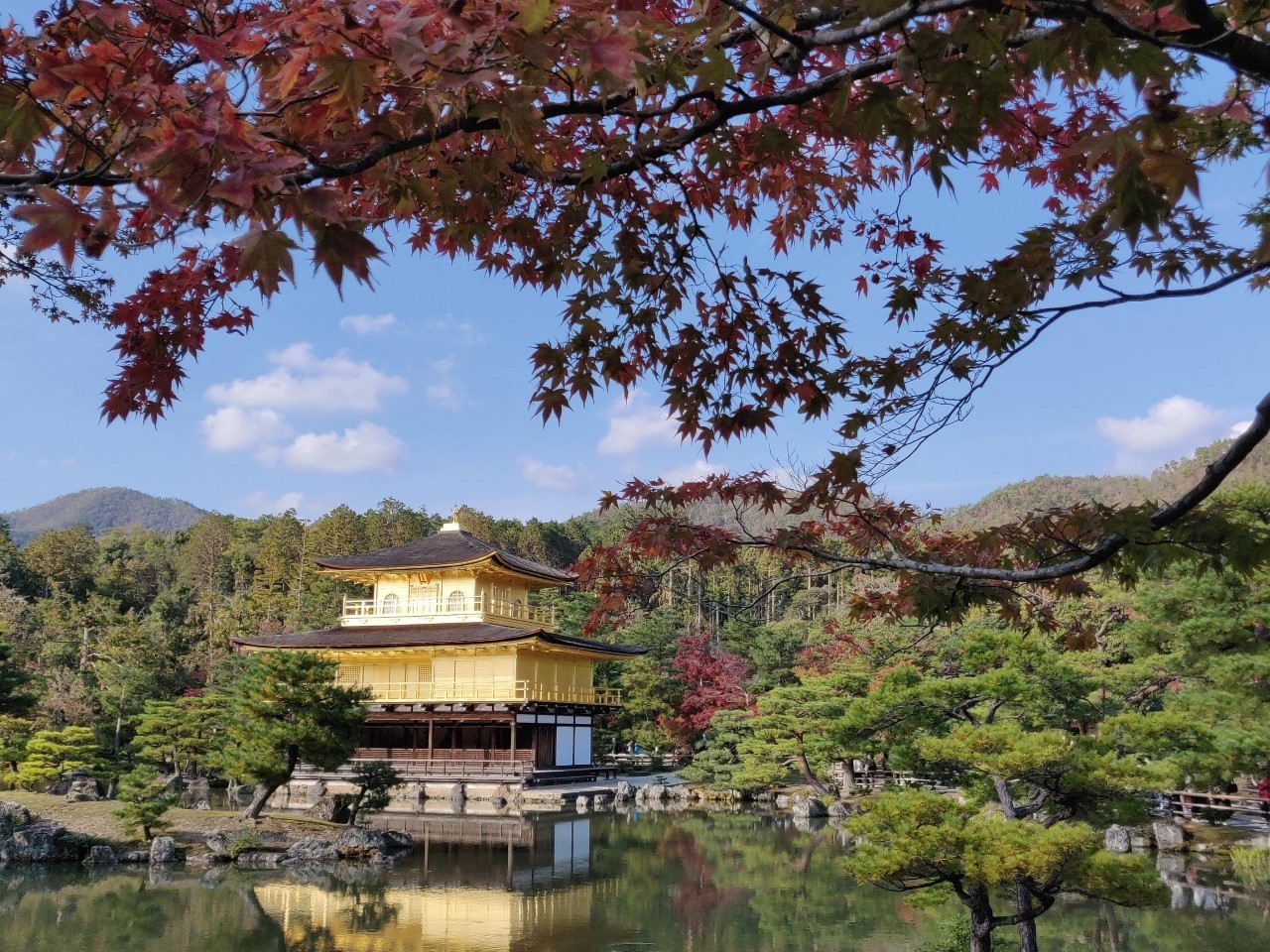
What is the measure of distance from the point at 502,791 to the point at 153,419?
679 inches

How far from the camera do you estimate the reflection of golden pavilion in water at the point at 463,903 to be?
24.9 ft

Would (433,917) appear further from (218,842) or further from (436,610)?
(436,610)

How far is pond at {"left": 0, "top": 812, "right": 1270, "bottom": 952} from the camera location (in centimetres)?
748

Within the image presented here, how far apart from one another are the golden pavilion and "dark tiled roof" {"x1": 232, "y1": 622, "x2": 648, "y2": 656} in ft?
0.13

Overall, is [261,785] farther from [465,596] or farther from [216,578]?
[216,578]

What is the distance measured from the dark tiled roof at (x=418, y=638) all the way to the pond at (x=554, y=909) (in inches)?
322

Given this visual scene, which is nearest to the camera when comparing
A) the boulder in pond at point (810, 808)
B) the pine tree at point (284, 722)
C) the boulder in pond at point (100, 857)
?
the boulder in pond at point (100, 857)

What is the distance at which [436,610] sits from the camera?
899 inches

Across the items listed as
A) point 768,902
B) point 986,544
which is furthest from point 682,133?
point 768,902

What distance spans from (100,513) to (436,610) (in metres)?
124

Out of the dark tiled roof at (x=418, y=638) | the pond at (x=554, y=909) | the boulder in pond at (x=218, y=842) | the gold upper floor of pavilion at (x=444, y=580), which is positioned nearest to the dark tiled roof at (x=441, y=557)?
the gold upper floor of pavilion at (x=444, y=580)

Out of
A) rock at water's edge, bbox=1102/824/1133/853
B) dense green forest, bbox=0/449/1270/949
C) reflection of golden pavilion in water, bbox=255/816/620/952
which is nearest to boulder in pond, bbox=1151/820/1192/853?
rock at water's edge, bbox=1102/824/1133/853

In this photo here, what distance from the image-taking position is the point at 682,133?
2143 millimetres

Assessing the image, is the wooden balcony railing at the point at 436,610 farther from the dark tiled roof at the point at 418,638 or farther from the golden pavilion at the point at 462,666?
the dark tiled roof at the point at 418,638
